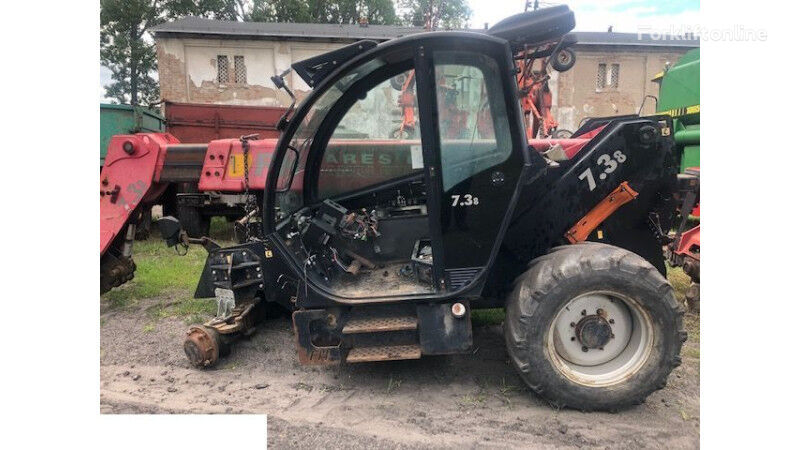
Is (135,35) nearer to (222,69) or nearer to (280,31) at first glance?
(222,69)

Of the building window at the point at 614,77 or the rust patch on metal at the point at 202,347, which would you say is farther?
the building window at the point at 614,77

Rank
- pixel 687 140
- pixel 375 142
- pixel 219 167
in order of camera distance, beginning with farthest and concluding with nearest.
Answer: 1. pixel 687 140
2. pixel 219 167
3. pixel 375 142

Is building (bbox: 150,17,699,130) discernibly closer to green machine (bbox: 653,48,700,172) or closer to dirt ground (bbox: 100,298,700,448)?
green machine (bbox: 653,48,700,172)

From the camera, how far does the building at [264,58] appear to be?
1822cm

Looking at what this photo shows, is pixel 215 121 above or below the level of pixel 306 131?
above

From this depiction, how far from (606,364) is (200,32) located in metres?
19.4

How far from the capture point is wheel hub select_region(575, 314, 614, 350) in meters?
2.77

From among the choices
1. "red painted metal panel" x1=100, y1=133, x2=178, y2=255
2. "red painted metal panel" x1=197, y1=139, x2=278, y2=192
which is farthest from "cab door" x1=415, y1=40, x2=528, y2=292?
"red painted metal panel" x1=197, y1=139, x2=278, y2=192

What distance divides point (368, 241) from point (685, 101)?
5.73m

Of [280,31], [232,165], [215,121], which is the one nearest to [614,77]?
[280,31]

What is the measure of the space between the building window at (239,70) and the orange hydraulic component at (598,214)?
58.0 feet

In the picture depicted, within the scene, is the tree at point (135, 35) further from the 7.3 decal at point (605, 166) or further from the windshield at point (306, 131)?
the 7.3 decal at point (605, 166)

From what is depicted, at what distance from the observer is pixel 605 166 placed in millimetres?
3057

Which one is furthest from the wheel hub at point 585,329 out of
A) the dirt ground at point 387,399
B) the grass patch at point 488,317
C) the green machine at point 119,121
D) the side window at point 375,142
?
the green machine at point 119,121
